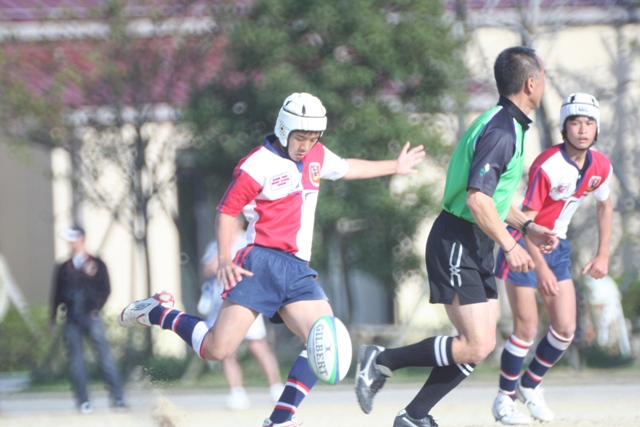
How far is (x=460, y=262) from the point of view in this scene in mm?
6418

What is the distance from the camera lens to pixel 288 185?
6543mm

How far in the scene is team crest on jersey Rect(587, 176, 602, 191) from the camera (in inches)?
302

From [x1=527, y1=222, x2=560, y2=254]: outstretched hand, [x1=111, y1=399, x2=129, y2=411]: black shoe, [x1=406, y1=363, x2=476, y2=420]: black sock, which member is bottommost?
[x1=111, y1=399, x2=129, y2=411]: black shoe

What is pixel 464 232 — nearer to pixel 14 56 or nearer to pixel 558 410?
pixel 558 410

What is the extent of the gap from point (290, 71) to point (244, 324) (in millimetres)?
7224

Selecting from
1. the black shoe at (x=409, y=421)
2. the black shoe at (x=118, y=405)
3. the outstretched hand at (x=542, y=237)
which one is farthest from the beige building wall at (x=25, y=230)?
the outstretched hand at (x=542, y=237)

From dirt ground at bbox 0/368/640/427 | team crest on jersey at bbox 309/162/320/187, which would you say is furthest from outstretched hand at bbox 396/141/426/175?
dirt ground at bbox 0/368/640/427

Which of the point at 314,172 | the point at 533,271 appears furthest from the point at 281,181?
the point at 533,271

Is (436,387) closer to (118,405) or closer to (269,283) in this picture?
(269,283)

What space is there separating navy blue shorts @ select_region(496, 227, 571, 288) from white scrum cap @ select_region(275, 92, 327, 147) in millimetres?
Result: 1872

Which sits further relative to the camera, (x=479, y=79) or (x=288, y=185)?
(x=479, y=79)

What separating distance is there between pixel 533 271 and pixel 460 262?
138cm

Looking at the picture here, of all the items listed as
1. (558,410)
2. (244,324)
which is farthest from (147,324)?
(558,410)

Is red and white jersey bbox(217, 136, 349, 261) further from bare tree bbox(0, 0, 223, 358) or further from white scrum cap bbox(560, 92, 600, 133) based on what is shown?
bare tree bbox(0, 0, 223, 358)
